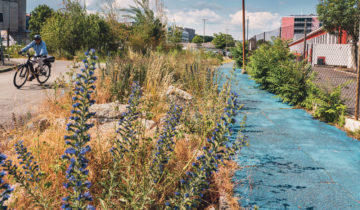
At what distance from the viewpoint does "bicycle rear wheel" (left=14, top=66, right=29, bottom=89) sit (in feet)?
25.9

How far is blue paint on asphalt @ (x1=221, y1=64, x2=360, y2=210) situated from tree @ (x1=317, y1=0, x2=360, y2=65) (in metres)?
17.4

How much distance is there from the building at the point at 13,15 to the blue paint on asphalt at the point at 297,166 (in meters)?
44.9

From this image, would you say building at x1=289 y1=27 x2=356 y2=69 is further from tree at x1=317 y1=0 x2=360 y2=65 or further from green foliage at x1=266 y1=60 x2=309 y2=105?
green foliage at x1=266 y1=60 x2=309 y2=105

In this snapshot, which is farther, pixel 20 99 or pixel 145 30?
pixel 145 30

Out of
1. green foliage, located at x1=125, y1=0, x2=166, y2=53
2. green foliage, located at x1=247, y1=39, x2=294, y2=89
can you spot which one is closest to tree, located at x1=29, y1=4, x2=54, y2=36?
green foliage, located at x1=125, y1=0, x2=166, y2=53

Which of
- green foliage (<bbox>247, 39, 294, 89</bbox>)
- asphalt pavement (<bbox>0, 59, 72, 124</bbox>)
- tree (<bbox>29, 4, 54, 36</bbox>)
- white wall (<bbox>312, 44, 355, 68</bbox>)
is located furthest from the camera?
tree (<bbox>29, 4, 54, 36</bbox>)

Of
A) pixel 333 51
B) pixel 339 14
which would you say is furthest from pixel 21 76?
pixel 333 51

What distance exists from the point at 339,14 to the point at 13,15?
157 feet

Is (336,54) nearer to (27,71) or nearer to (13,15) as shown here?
(27,71)

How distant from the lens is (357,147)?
4.11 meters

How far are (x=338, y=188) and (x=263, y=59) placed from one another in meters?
6.82

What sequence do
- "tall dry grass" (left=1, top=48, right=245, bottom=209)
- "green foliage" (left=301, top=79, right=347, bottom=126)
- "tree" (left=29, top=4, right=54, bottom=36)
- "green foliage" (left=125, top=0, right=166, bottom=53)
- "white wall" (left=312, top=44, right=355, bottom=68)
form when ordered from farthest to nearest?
"tree" (left=29, top=4, right=54, bottom=36) → "white wall" (left=312, top=44, right=355, bottom=68) → "green foliage" (left=125, top=0, right=166, bottom=53) → "green foliage" (left=301, top=79, right=347, bottom=126) → "tall dry grass" (left=1, top=48, right=245, bottom=209)

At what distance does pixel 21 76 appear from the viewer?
8.02m

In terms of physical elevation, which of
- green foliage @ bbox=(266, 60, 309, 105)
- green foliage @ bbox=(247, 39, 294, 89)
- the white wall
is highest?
the white wall
